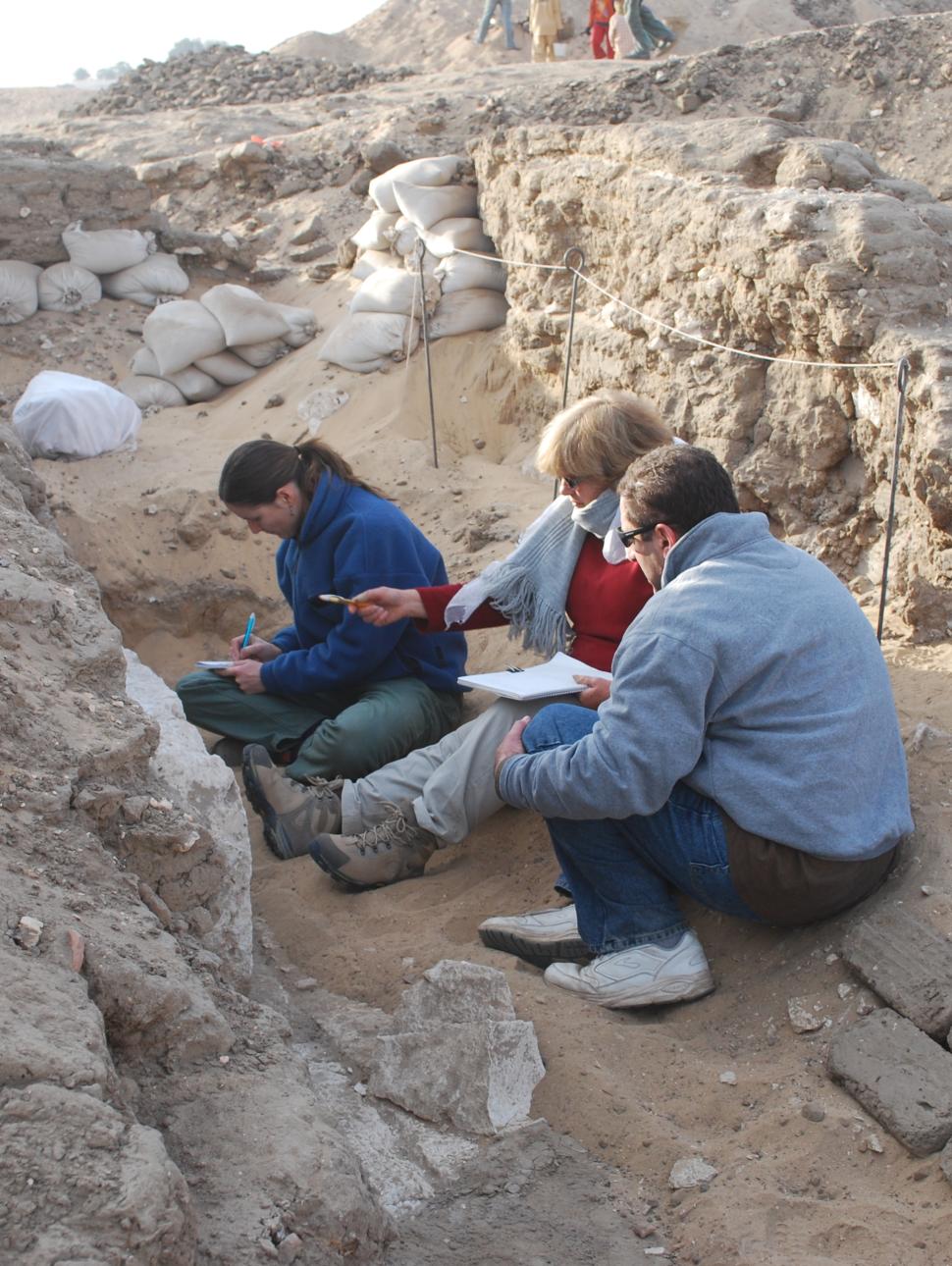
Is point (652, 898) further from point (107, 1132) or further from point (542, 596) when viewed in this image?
point (107, 1132)

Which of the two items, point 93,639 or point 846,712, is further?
point 93,639

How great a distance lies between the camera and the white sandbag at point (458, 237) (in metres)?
8.05

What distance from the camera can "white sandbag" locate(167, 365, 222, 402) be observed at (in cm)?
845

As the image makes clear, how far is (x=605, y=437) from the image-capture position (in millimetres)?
3578

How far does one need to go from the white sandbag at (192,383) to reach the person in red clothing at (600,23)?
10319 millimetres

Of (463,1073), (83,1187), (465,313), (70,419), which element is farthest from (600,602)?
(465,313)

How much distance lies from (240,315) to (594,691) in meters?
5.81

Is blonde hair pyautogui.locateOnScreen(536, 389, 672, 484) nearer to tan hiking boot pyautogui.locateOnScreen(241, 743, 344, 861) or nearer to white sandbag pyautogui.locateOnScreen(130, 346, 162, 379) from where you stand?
tan hiking boot pyautogui.locateOnScreen(241, 743, 344, 861)

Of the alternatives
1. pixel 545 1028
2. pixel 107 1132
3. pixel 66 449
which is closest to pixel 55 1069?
pixel 107 1132

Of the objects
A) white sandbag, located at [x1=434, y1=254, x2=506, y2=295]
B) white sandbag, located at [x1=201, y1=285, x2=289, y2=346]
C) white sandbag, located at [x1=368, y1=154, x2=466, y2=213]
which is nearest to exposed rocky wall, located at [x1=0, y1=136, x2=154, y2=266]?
white sandbag, located at [x1=201, y1=285, x2=289, y2=346]

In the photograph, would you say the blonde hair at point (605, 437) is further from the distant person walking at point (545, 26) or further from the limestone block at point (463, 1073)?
the distant person walking at point (545, 26)

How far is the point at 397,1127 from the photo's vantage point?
2375mm

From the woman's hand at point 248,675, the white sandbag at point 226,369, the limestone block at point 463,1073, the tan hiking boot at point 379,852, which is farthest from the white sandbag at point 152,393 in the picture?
the limestone block at point 463,1073

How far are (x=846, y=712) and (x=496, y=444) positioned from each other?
5.11 metres
